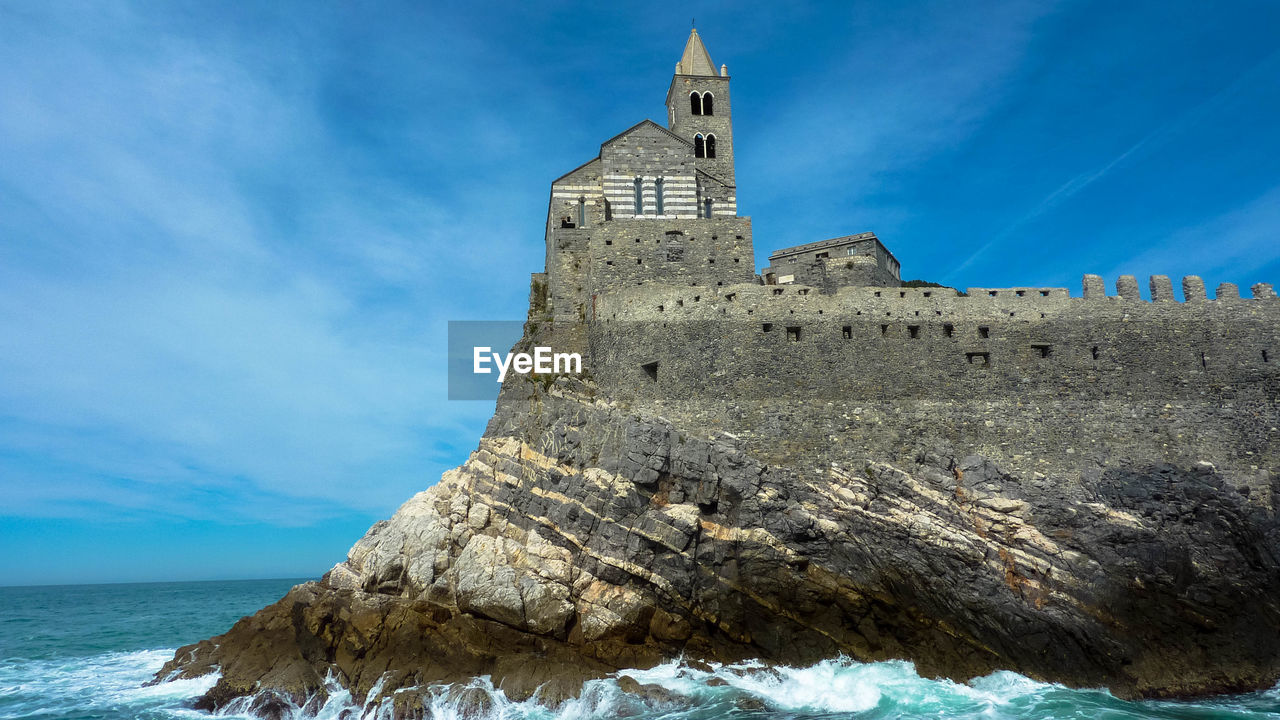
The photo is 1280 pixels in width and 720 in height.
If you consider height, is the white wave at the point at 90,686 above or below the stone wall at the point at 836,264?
below

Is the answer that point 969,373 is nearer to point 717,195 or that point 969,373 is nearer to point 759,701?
point 759,701

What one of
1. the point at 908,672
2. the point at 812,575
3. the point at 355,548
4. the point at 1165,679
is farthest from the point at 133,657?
the point at 1165,679

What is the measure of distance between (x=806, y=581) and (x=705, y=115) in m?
25.0

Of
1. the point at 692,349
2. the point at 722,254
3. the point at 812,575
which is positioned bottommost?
the point at 812,575

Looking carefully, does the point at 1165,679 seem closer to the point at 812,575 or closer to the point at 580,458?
the point at 812,575

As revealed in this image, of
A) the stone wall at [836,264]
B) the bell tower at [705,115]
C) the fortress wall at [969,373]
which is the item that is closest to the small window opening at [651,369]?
the fortress wall at [969,373]

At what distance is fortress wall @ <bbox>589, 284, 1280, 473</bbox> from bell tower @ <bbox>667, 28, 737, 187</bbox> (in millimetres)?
12455

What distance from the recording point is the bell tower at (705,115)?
38344mm

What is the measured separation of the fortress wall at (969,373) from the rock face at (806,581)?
1.00 meters

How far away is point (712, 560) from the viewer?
22969 mm

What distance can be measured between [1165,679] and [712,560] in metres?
12.4

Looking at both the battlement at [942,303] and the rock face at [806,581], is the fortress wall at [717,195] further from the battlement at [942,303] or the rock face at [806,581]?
the rock face at [806,581]

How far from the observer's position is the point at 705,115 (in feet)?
131

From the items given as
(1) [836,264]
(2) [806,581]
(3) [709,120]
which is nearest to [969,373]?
(1) [836,264]
